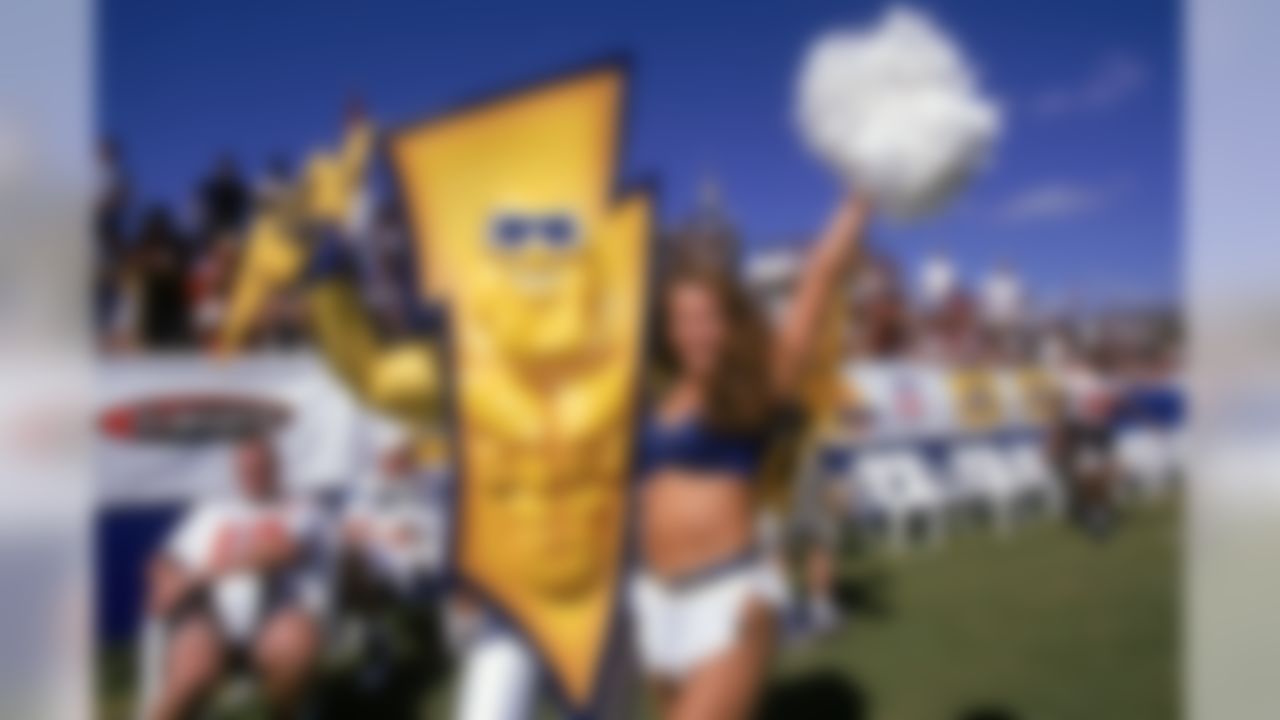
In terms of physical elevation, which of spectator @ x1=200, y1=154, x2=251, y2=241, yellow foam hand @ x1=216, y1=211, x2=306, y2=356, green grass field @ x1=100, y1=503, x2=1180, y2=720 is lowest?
green grass field @ x1=100, y1=503, x2=1180, y2=720

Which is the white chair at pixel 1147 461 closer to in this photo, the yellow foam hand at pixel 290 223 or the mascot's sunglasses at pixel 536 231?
the mascot's sunglasses at pixel 536 231

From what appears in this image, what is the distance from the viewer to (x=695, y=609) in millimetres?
1509

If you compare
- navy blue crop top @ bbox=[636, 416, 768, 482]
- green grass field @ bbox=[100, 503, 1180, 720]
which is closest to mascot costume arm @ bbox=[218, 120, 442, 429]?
navy blue crop top @ bbox=[636, 416, 768, 482]

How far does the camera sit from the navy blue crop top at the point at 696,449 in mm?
1492

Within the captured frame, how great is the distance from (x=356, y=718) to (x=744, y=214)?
2.76ft

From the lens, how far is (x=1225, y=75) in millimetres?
1468

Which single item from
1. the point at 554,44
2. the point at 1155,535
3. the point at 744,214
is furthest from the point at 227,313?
the point at 1155,535

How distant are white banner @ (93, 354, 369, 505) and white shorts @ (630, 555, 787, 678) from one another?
0.43 m

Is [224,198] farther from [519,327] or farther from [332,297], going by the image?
[519,327]

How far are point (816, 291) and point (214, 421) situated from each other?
813 millimetres

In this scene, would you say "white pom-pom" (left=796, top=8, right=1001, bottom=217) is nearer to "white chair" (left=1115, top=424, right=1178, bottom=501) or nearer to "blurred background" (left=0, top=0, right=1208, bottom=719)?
"blurred background" (left=0, top=0, right=1208, bottom=719)

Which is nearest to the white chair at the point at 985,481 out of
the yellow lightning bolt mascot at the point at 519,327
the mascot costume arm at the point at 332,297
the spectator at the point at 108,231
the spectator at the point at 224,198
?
the yellow lightning bolt mascot at the point at 519,327

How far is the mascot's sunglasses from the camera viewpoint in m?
1.47

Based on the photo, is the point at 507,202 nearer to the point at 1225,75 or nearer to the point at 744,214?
the point at 744,214
